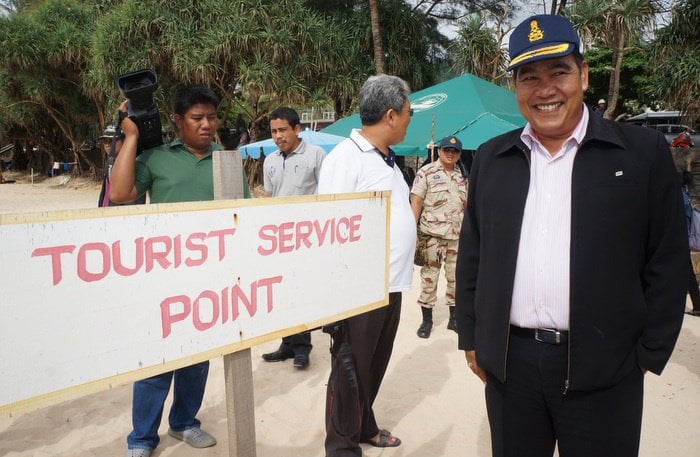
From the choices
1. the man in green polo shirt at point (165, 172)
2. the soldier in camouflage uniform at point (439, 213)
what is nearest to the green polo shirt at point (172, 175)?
the man in green polo shirt at point (165, 172)

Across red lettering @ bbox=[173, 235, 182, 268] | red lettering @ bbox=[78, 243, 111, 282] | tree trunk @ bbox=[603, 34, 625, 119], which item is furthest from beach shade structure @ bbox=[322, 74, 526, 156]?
red lettering @ bbox=[78, 243, 111, 282]

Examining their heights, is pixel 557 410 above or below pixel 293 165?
below

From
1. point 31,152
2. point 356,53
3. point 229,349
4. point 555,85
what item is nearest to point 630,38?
point 356,53

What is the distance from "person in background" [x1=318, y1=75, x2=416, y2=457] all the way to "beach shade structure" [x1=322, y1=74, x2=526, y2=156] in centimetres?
588

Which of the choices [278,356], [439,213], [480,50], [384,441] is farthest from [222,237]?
[480,50]

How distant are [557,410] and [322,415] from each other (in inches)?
74.4

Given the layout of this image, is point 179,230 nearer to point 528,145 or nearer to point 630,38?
point 528,145

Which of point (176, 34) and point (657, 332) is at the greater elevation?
point (176, 34)

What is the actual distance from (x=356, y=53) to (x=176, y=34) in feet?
18.7

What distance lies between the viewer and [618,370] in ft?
4.76

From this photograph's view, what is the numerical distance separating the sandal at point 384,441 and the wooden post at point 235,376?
129 cm

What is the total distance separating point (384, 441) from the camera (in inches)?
108

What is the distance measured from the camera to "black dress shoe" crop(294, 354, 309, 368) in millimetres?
3783

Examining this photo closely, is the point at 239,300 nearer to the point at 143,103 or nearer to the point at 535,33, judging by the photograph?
the point at 143,103
